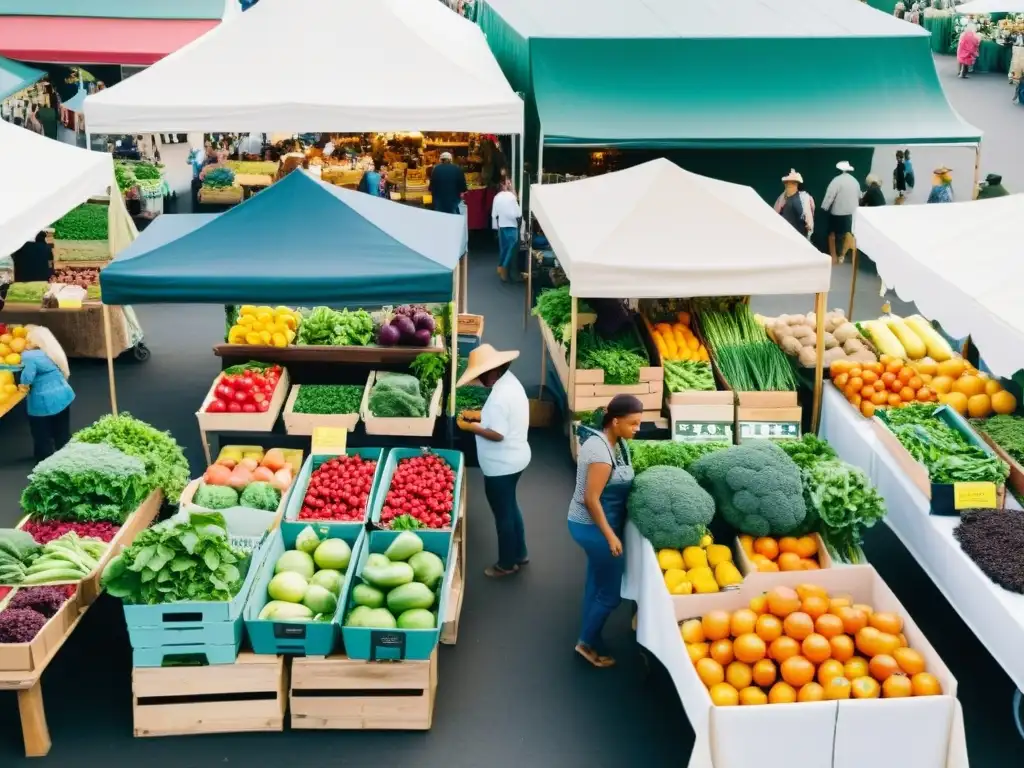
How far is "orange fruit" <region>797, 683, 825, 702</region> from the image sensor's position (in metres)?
4.91

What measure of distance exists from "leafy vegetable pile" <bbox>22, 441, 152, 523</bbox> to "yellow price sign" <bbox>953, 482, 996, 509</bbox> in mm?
4873

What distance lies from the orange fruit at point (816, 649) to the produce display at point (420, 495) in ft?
7.27

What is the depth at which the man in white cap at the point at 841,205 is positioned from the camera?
44.5 feet

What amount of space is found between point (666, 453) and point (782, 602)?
1.38 m

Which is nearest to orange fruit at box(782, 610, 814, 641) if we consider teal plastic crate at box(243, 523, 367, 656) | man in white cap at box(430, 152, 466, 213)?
teal plastic crate at box(243, 523, 367, 656)

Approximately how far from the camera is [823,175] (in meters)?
15.2

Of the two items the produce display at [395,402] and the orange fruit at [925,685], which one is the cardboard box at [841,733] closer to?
the orange fruit at [925,685]

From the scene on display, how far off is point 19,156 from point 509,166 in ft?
24.9

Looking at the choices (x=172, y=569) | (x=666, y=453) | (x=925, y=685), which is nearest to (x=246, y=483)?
(x=172, y=569)

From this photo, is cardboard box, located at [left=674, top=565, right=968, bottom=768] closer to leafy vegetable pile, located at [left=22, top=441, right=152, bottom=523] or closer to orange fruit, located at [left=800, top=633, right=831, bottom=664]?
orange fruit, located at [left=800, top=633, right=831, bottom=664]

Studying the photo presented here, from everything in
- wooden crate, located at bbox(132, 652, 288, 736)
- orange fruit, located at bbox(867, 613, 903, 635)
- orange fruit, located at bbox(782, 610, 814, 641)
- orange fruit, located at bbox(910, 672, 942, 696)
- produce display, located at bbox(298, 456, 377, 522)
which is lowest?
wooden crate, located at bbox(132, 652, 288, 736)

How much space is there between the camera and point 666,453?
646 cm

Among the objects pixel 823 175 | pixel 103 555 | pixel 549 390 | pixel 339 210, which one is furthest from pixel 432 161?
pixel 103 555

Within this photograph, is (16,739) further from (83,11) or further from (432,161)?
(83,11)
